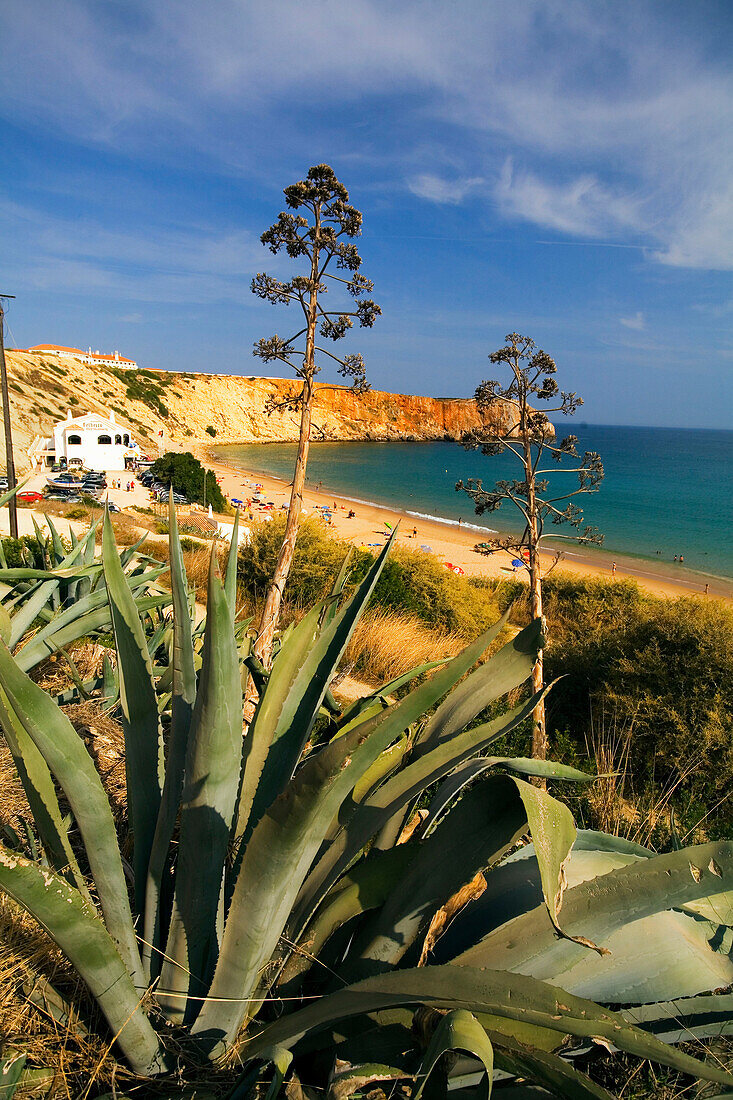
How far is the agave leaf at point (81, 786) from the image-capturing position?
1127 mm

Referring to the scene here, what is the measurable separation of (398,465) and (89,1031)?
85663 mm

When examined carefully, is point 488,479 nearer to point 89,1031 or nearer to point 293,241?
point 293,241

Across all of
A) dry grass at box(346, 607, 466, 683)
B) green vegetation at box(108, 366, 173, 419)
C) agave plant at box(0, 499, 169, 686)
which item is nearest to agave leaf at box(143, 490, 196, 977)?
agave plant at box(0, 499, 169, 686)

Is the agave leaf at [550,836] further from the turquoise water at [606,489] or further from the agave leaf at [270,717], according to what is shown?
the turquoise water at [606,489]

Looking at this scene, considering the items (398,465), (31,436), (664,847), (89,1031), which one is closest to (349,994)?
(89,1031)

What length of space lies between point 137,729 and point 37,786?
0.73 ft

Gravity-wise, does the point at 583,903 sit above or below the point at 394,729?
below

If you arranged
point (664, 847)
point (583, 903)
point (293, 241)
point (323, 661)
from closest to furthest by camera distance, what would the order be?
point (583, 903), point (323, 661), point (664, 847), point (293, 241)

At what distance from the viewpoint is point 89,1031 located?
1.24 meters

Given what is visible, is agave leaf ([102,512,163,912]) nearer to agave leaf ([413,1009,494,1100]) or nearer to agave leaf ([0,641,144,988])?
agave leaf ([0,641,144,988])

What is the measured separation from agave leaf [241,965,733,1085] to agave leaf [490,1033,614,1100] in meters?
0.05

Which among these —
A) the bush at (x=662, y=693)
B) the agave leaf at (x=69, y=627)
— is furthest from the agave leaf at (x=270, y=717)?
the bush at (x=662, y=693)

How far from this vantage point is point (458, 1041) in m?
0.86

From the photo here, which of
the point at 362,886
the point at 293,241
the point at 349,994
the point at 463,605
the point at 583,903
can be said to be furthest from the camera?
the point at 463,605
